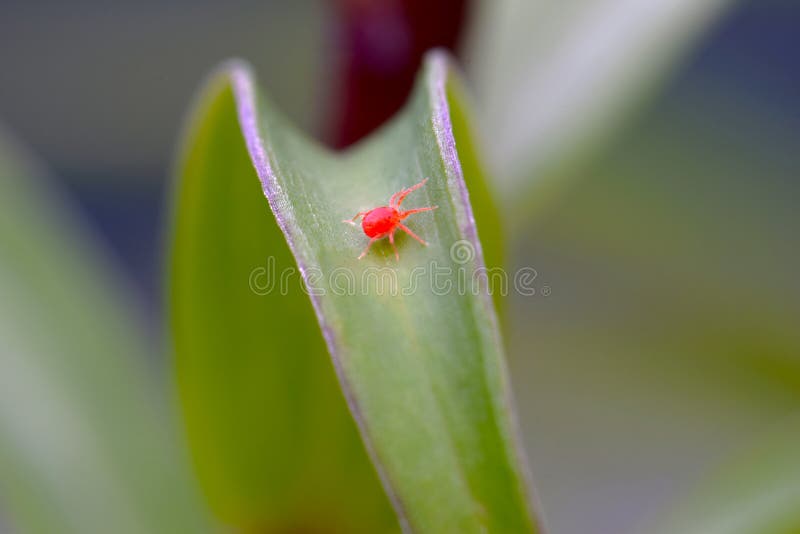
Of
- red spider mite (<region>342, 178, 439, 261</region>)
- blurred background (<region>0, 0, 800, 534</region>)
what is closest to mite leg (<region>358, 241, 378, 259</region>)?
red spider mite (<region>342, 178, 439, 261</region>)

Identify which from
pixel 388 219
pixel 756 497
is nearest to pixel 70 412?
pixel 388 219

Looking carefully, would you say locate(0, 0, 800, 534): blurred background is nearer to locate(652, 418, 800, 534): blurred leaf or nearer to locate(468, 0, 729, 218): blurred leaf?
locate(468, 0, 729, 218): blurred leaf

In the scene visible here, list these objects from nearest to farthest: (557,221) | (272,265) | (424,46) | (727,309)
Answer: (272,265) < (424,46) < (727,309) < (557,221)

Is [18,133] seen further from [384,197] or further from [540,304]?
[384,197]

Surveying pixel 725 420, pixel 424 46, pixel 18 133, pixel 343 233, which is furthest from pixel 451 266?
pixel 18 133

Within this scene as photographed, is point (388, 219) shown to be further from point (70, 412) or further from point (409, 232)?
point (70, 412)

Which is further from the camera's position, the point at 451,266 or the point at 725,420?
the point at 725,420
